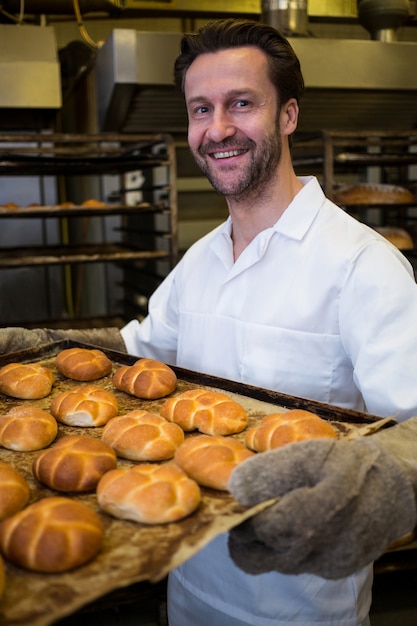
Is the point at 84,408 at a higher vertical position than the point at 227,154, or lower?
lower

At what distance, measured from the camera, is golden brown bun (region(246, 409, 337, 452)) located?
1.33 meters

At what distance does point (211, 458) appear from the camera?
1.28m

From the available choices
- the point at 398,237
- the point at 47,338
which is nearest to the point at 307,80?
the point at 398,237

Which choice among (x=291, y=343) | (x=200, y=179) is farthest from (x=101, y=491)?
(x=200, y=179)

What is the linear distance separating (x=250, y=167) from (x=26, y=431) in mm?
998

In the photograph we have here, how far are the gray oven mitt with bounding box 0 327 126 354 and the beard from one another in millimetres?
787

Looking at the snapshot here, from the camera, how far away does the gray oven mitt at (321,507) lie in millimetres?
1002

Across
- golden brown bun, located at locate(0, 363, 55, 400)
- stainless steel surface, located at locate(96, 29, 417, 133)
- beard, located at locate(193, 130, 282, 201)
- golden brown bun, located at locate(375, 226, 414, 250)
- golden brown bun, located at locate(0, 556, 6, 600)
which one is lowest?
golden brown bun, located at locate(0, 363, 55, 400)

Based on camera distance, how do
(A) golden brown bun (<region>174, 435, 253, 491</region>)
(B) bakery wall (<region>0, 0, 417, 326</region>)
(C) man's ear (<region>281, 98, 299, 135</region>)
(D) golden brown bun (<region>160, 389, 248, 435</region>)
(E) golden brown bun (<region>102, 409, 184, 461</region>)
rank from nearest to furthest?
(A) golden brown bun (<region>174, 435, 253, 491</region>) < (E) golden brown bun (<region>102, 409, 184, 461</region>) < (D) golden brown bun (<region>160, 389, 248, 435</region>) < (C) man's ear (<region>281, 98, 299, 135</region>) < (B) bakery wall (<region>0, 0, 417, 326</region>)

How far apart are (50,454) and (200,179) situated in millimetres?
3472

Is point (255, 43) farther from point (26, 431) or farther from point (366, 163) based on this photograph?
point (366, 163)

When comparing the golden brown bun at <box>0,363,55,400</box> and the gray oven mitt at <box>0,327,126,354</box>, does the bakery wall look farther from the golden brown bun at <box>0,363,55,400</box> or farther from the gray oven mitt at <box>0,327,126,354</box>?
the golden brown bun at <box>0,363,55,400</box>

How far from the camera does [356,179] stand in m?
4.99

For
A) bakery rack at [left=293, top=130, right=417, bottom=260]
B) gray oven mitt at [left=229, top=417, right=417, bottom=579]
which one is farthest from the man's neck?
bakery rack at [left=293, top=130, right=417, bottom=260]
